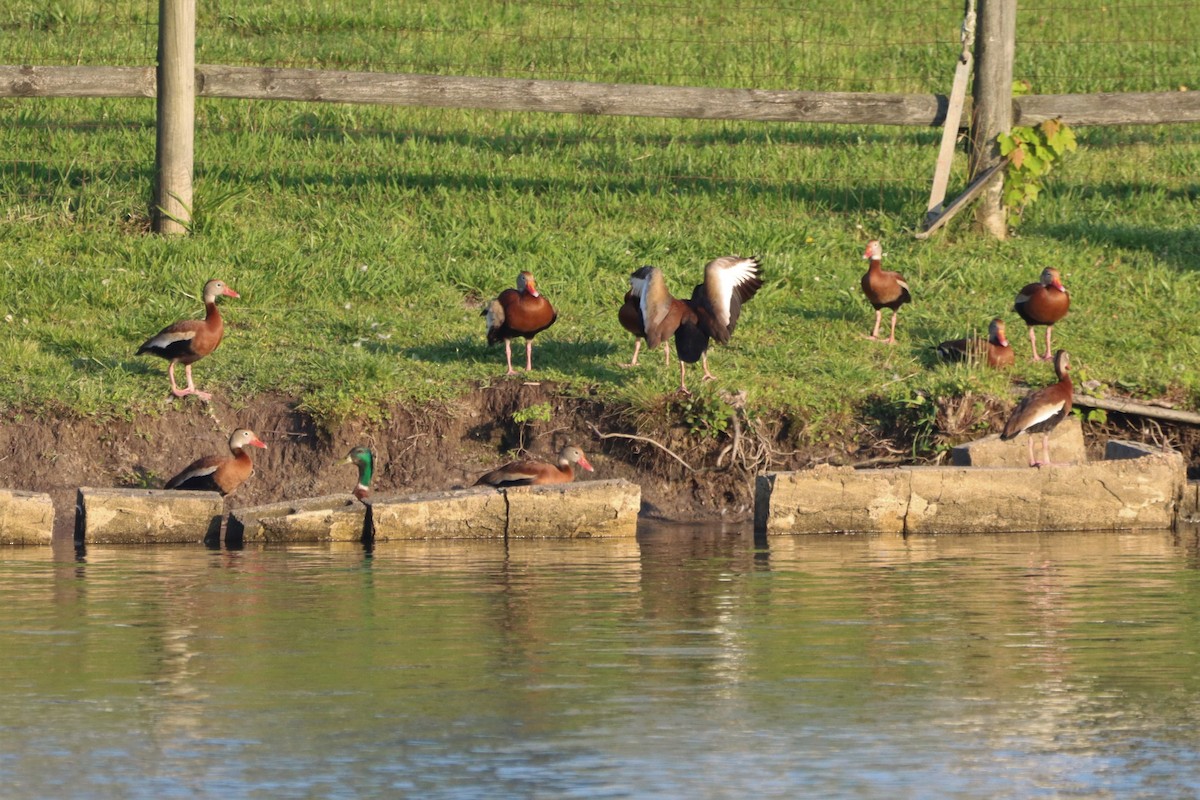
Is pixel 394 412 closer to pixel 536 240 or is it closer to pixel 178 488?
pixel 178 488

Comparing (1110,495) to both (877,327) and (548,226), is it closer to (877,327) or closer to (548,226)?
(877,327)

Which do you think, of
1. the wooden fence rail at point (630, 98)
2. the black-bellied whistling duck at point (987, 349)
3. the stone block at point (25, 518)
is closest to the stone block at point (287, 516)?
the stone block at point (25, 518)

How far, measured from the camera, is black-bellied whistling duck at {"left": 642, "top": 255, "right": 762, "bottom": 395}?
11828 mm

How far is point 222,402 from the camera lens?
12094 mm

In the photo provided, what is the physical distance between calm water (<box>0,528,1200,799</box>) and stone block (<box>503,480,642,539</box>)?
1.85ft

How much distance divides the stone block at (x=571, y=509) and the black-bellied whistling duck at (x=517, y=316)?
179 cm

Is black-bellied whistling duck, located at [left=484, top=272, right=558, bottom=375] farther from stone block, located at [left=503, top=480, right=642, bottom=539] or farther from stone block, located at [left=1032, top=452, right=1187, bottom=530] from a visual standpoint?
stone block, located at [left=1032, top=452, right=1187, bottom=530]

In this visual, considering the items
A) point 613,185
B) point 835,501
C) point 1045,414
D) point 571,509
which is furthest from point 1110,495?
point 613,185

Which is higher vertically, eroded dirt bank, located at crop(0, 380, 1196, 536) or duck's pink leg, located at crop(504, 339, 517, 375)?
duck's pink leg, located at crop(504, 339, 517, 375)

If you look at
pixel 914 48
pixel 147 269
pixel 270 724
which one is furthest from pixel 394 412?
pixel 914 48

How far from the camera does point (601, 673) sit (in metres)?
6.94

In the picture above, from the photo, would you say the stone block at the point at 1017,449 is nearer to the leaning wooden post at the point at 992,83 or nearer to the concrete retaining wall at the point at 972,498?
the concrete retaining wall at the point at 972,498

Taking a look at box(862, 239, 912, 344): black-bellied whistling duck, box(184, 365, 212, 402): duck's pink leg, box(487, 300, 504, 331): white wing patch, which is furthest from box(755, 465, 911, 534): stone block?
box(184, 365, 212, 402): duck's pink leg

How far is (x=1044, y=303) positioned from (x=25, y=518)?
657 centimetres
